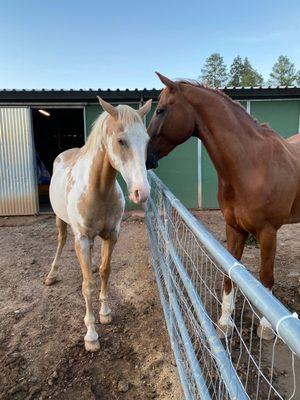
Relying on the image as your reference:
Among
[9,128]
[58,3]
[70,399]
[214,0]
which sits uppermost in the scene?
[214,0]

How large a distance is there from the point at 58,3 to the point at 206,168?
40.4 ft

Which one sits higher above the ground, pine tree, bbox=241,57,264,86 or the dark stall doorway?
pine tree, bbox=241,57,264,86

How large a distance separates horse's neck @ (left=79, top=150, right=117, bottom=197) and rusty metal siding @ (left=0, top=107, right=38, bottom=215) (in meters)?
4.96

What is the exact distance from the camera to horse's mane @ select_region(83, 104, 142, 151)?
203 centimetres

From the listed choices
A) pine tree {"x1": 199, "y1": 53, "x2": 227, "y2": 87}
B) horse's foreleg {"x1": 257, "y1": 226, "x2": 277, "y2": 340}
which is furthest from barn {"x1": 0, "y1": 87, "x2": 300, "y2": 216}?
pine tree {"x1": 199, "y1": 53, "x2": 227, "y2": 87}

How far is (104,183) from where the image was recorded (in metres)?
2.46

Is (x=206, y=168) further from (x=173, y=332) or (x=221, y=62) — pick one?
(x=221, y=62)

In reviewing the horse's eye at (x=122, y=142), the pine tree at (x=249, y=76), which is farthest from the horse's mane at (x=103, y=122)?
the pine tree at (x=249, y=76)

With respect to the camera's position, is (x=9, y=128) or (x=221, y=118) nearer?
(x=221, y=118)

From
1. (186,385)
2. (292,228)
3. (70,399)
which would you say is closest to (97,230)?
(70,399)

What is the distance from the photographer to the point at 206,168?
7.36 m

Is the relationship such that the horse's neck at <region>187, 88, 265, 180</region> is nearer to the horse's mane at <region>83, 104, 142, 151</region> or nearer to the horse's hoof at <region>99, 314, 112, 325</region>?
the horse's mane at <region>83, 104, 142, 151</region>

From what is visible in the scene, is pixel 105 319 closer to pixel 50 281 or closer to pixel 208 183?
pixel 50 281

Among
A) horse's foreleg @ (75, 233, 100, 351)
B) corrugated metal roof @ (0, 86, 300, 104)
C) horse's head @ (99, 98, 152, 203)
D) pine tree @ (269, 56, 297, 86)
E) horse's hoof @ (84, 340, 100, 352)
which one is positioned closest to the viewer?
horse's head @ (99, 98, 152, 203)
